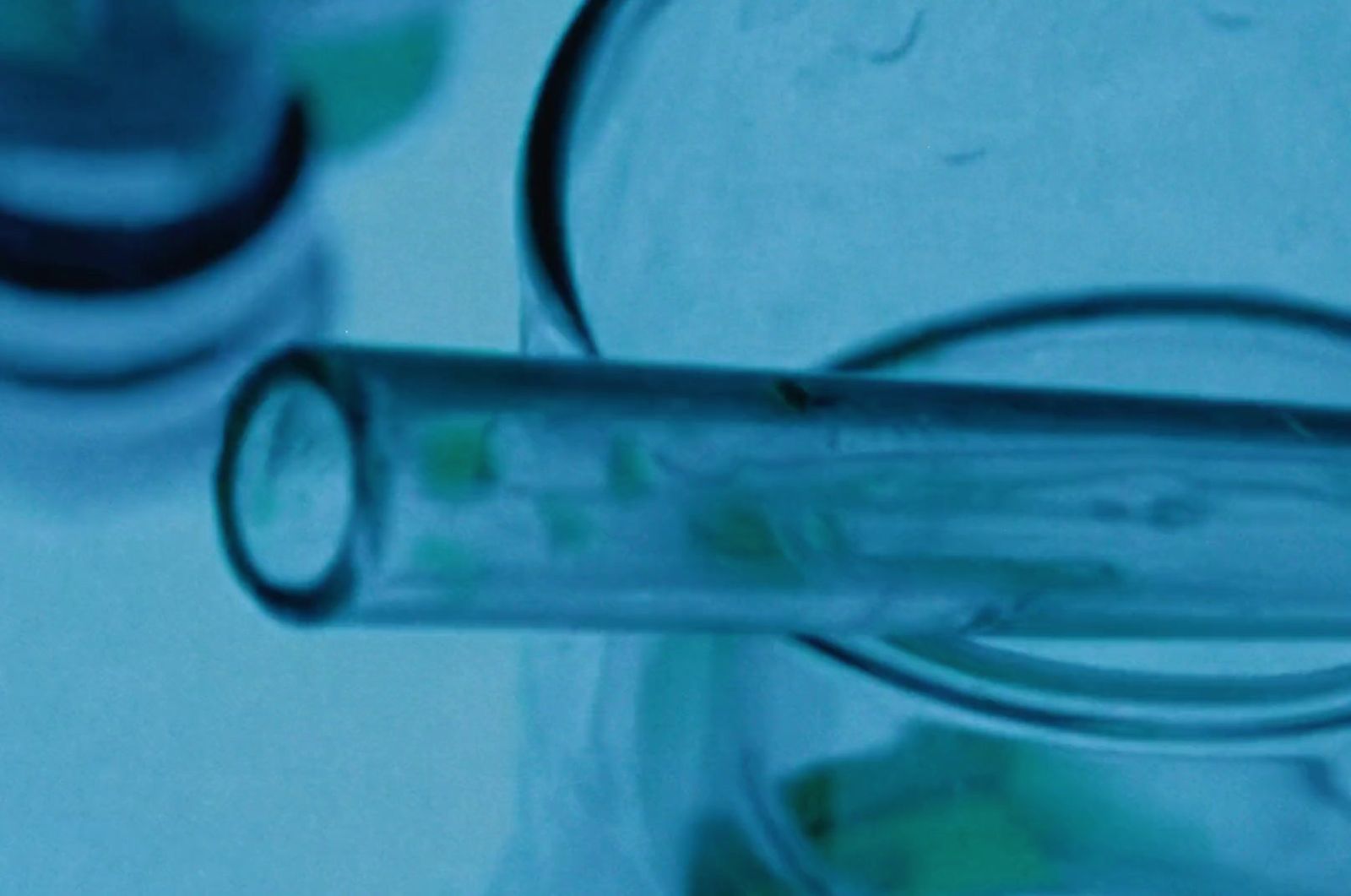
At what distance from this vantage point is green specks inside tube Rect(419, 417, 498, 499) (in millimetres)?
159

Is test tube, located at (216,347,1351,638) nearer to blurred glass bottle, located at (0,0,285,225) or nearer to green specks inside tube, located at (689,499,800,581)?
green specks inside tube, located at (689,499,800,581)

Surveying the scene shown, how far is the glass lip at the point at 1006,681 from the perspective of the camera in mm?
224

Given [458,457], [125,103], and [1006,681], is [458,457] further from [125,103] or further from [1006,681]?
[125,103]

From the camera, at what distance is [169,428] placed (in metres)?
0.36

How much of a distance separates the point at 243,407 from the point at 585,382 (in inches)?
1.0

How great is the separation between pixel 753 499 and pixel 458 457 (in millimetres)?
29

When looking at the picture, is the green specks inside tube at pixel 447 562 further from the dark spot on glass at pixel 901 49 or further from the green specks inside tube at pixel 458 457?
the dark spot on glass at pixel 901 49

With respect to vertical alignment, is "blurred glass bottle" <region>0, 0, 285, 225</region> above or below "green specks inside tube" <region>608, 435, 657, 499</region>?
above

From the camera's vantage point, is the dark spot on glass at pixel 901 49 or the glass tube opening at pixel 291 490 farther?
the dark spot on glass at pixel 901 49

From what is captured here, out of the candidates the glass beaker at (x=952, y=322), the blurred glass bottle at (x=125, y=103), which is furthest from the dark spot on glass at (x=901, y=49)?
the blurred glass bottle at (x=125, y=103)

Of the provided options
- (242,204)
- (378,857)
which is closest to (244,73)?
(242,204)

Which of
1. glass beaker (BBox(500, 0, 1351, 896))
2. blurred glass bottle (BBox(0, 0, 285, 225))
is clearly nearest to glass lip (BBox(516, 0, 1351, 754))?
glass beaker (BBox(500, 0, 1351, 896))

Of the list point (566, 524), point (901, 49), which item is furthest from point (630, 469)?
point (901, 49)

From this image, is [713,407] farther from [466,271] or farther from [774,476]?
[466,271]
